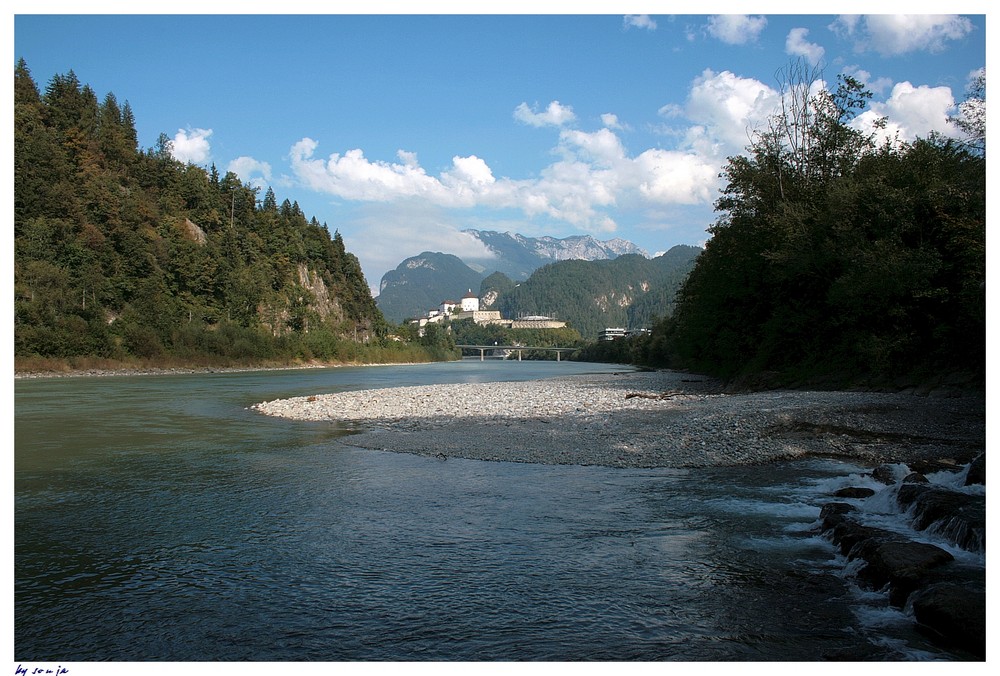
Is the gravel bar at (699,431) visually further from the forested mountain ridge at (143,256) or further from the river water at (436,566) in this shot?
the forested mountain ridge at (143,256)

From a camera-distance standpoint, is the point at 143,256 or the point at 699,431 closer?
the point at 699,431

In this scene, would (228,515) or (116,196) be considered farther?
(116,196)

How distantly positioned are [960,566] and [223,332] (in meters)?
107

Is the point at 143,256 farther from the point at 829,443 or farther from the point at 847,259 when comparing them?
the point at 829,443

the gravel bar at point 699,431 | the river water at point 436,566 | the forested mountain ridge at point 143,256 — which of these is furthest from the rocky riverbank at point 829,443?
the forested mountain ridge at point 143,256

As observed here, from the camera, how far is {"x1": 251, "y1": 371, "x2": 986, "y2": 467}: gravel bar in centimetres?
1653

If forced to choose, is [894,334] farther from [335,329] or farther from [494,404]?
[335,329]

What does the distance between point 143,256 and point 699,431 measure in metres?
105

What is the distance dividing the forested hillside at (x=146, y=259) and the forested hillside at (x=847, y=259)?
7416cm

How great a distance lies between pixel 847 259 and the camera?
29.8 meters

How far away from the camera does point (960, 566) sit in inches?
310

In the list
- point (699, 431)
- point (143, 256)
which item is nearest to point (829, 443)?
point (699, 431)

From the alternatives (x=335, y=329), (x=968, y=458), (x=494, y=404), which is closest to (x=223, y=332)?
(x=335, y=329)

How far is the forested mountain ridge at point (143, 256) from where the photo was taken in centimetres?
8338
